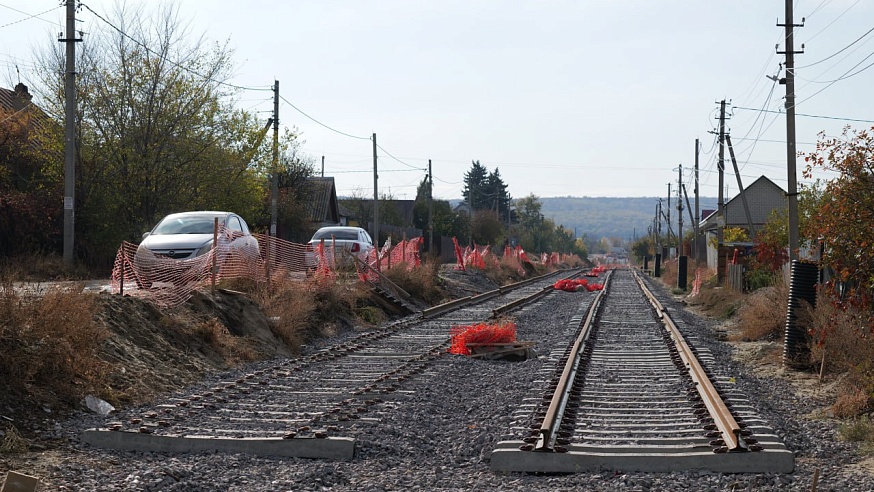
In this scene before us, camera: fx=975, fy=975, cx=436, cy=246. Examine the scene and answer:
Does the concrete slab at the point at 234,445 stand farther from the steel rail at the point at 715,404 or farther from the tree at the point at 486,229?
the tree at the point at 486,229

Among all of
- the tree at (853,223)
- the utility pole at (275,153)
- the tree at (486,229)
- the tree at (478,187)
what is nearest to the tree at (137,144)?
the utility pole at (275,153)

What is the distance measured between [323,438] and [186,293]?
8606 mm

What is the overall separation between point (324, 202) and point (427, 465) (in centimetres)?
5826

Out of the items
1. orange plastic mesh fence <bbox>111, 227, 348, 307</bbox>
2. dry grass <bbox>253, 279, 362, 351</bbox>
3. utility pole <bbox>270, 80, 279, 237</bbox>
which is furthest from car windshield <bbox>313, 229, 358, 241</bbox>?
orange plastic mesh fence <bbox>111, 227, 348, 307</bbox>

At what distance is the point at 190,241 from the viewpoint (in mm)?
19312

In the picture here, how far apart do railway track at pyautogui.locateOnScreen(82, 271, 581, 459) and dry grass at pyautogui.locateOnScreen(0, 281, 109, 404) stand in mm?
957

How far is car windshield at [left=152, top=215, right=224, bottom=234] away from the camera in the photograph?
20.3m

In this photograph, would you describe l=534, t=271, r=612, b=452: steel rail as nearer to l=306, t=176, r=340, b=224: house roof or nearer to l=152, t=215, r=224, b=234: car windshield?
l=152, t=215, r=224, b=234: car windshield

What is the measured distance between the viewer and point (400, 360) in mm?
14547

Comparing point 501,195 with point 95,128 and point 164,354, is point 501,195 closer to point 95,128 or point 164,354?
point 95,128

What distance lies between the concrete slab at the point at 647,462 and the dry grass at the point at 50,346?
4.97m

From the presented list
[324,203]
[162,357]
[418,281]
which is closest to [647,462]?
[162,357]

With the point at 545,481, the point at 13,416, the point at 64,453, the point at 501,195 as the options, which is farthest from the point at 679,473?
the point at 501,195

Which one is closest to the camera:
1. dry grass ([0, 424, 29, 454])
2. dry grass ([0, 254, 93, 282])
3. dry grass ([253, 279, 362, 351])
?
dry grass ([0, 424, 29, 454])
